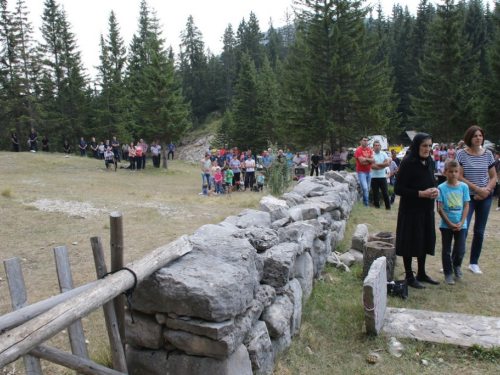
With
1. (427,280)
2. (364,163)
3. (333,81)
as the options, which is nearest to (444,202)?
(427,280)

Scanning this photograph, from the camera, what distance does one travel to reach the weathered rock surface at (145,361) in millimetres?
2674

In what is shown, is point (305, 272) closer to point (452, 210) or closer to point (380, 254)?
point (380, 254)

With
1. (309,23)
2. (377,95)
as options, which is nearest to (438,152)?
(377,95)

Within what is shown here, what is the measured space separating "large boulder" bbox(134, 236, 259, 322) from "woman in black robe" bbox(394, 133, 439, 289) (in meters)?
2.61

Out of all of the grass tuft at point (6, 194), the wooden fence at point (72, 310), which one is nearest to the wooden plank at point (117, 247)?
the wooden fence at point (72, 310)

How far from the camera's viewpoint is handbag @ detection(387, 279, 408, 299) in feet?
15.1

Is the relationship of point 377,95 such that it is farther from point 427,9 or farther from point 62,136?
point 427,9

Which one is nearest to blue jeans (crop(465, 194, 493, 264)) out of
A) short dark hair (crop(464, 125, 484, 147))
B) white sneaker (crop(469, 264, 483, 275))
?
white sneaker (crop(469, 264, 483, 275))

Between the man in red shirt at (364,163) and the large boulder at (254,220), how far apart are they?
545 cm

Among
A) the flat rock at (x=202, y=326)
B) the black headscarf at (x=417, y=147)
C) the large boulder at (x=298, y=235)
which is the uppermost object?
the black headscarf at (x=417, y=147)

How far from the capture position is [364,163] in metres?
9.73

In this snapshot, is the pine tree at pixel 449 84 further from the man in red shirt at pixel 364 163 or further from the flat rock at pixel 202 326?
the flat rock at pixel 202 326

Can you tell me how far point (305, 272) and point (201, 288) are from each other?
6.89 feet

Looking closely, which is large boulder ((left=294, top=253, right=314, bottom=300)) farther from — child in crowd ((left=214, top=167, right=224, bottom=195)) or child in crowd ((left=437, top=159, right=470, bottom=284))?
child in crowd ((left=214, top=167, right=224, bottom=195))
